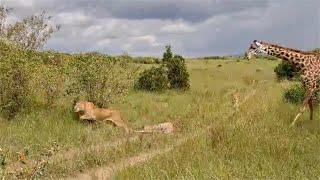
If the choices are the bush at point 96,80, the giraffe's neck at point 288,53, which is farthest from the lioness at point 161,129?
the giraffe's neck at point 288,53

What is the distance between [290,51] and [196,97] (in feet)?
19.4

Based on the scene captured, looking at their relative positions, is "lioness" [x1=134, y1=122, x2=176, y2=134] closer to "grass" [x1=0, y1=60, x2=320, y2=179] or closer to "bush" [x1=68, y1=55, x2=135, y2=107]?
"grass" [x1=0, y1=60, x2=320, y2=179]

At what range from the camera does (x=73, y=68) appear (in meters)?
17.4

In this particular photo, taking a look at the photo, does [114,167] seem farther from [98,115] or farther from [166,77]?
[166,77]

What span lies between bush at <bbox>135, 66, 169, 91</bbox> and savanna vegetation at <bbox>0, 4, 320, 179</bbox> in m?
0.05

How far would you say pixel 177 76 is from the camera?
83.8ft

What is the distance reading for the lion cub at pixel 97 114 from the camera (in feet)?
50.0

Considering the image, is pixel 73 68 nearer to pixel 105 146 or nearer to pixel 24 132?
pixel 24 132

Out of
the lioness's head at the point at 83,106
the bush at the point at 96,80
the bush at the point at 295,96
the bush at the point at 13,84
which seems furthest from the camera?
the bush at the point at 295,96

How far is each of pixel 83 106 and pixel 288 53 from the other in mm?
5970

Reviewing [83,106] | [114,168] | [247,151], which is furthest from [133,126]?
[247,151]

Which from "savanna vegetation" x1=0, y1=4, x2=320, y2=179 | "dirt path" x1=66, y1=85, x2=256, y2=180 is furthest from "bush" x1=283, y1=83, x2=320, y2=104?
"dirt path" x1=66, y1=85, x2=256, y2=180

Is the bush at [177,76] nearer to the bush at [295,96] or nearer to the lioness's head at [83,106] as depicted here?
the bush at [295,96]

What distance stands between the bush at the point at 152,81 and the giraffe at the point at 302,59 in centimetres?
872
